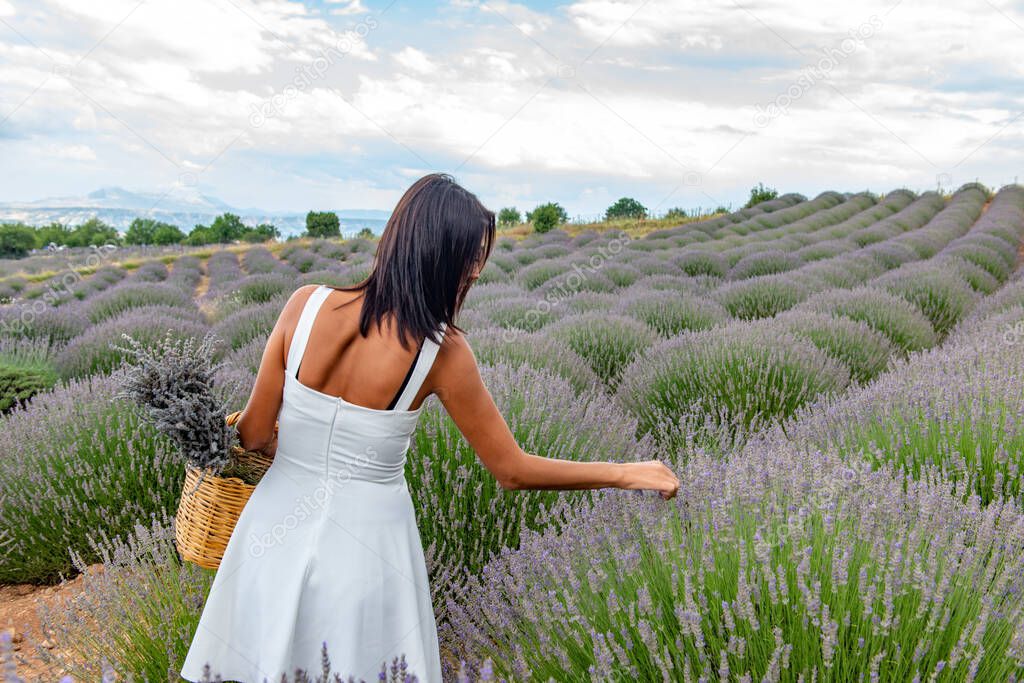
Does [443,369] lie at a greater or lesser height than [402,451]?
greater

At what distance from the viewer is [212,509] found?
1.80m

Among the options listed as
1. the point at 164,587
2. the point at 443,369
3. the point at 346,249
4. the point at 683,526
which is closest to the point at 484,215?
the point at 443,369

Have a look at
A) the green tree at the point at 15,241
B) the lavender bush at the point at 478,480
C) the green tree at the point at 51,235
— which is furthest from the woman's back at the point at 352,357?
the green tree at the point at 51,235

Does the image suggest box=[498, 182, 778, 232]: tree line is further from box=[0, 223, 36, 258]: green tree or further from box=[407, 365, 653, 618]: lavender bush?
box=[0, 223, 36, 258]: green tree

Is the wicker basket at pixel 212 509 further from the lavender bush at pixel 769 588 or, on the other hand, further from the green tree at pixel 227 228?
the green tree at pixel 227 228

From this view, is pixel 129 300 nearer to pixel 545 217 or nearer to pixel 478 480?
pixel 478 480

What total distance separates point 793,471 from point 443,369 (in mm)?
925

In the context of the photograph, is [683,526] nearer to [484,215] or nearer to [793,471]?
[793,471]

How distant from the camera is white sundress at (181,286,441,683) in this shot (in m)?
1.58

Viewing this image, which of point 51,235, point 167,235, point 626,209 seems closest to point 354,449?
point 626,209

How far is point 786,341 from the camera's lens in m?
4.71

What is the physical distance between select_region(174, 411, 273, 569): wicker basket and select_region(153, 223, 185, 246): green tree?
5273cm

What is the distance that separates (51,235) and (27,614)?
60.7 m
